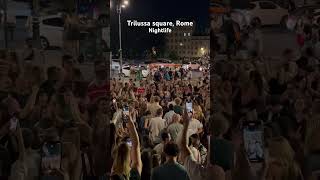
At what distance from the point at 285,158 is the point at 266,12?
1.22 meters

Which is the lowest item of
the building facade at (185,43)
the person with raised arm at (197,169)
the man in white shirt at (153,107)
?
the person with raised arm at (197,169)

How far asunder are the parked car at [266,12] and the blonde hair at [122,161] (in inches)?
57.5

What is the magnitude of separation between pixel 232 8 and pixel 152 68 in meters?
12.2

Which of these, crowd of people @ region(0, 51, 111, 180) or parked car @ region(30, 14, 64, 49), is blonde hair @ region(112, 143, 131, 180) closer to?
crowd of people @ region(0, 51, 111, 180)

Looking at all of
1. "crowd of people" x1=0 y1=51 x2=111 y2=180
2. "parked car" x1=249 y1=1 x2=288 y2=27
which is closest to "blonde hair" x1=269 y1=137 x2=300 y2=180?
"parked car" x1=249 y1=1 x2=288 y2=27

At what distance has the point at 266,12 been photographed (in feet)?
14.9

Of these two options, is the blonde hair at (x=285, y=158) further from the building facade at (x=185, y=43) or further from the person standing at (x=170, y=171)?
the building facade at (x=185, y=43)

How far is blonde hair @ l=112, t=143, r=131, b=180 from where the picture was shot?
14.3 ft

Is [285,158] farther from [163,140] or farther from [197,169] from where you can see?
[163,140]

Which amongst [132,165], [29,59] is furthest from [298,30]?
[29,59]

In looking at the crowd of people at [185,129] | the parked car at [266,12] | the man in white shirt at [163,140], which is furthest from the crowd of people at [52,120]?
the parked car at [266,12]

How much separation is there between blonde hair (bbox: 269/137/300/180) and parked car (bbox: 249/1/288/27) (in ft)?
3.19

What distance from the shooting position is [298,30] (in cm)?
461

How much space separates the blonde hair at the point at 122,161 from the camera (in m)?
4.36
